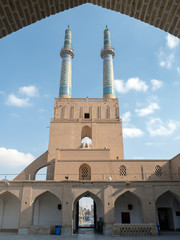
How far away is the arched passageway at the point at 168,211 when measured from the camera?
18.7 m

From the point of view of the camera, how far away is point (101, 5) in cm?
368

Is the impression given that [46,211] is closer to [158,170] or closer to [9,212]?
[9,212]

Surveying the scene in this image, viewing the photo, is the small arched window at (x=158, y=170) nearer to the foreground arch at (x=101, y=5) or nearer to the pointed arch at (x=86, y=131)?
the pointed arch at (x=86, y=131)

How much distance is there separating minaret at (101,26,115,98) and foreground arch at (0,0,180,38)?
25317 mm

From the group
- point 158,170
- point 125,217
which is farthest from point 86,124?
point 125,217

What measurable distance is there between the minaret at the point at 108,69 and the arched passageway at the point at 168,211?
46.8ft

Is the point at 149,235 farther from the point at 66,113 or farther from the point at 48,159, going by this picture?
the point at 66,113

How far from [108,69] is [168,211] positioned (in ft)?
63.7

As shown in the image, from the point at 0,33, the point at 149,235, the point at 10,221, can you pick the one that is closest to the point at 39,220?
the point at 10,221

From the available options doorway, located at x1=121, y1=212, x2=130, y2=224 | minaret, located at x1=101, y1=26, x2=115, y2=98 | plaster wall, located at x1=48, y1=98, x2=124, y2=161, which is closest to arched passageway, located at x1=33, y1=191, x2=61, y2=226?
plaster wall, located at x1=48, y1=98, x2=124, y2=161

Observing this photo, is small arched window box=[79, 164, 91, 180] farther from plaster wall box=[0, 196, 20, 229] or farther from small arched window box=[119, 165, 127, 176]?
plaster wall box=[0, 196, 20, 229]

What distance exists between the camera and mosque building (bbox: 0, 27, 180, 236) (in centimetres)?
1656

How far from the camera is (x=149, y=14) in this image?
137 inches

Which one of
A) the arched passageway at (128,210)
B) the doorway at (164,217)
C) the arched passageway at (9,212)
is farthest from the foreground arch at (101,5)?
the doorway at (164,217)
